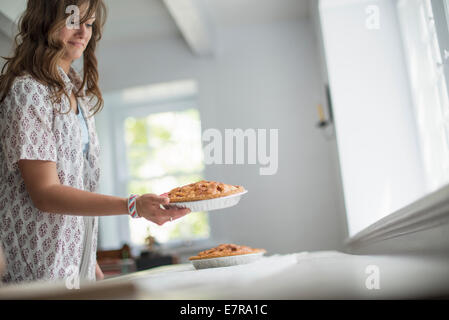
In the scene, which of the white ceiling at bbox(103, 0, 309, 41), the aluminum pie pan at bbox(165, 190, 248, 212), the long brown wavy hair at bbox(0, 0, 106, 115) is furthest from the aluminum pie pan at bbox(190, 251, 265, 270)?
the white ceiling at bbox(103, 0, 309, 41)

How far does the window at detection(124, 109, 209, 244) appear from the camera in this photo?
3393 mm

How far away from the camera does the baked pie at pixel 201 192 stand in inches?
40.9

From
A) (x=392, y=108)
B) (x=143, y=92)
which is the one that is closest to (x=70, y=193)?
(x=392, y=108)

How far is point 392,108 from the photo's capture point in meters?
2.60

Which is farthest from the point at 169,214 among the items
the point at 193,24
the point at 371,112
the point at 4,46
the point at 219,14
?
the point at 219,14

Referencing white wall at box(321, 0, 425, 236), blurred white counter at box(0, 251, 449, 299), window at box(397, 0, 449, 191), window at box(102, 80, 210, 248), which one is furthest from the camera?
window at box(102, 80, 210, 248)

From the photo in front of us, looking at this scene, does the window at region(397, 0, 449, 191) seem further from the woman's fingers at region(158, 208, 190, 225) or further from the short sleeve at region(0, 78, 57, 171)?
the short sleeve at region(0, 78, 57, 171)

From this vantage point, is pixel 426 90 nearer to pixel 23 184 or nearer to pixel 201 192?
pixel 201 192

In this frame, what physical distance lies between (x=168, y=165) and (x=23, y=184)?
3025 mm

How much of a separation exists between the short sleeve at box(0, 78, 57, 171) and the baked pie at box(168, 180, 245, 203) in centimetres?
29

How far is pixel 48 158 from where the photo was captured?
0.99 meters

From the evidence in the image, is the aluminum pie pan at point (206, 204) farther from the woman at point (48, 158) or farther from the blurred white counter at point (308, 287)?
the blurred white counter at point (308, 287)

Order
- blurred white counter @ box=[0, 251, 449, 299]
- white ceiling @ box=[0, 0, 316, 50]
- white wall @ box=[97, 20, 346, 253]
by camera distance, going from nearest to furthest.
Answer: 1. blurred white counter @ box=[0, 251, 449, 299]
2. white ceiling @ box=[0, 0, 316, 50]
3. white wall @ box=[97, 20, 346, 253]

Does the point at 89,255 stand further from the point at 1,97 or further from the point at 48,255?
the point at 1,97
